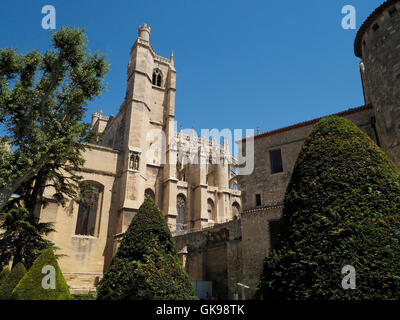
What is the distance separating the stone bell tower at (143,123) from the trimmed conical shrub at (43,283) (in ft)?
37.1

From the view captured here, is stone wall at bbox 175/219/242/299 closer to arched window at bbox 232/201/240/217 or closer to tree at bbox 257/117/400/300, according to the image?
tree at bbox 257/117/400/300

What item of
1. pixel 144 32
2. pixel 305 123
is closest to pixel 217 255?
pixel 305 123

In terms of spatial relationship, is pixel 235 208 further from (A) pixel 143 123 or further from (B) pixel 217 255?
(A) pixel 143 123

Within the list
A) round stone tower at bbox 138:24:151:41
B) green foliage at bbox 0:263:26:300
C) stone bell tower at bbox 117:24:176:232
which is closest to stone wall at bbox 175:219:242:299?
stone bell tower at bbox 117:24:176:232

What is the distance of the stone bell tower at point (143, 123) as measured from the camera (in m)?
21.2

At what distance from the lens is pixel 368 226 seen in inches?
155

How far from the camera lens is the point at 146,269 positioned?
5875mm

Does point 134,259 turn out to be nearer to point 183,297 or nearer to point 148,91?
point 183,297

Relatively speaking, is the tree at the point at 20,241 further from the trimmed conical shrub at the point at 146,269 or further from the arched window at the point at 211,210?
the arched window at the point at 211,210

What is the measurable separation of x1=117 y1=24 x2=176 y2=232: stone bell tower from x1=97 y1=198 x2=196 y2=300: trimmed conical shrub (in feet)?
45.2

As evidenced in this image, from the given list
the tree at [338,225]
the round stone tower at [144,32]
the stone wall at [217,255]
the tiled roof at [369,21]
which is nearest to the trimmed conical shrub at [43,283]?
the tree at [338,225]

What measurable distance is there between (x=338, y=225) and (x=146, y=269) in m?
3.64

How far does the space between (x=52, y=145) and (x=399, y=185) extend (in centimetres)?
1260

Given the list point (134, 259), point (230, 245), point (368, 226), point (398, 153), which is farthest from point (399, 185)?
point (230, 245)
